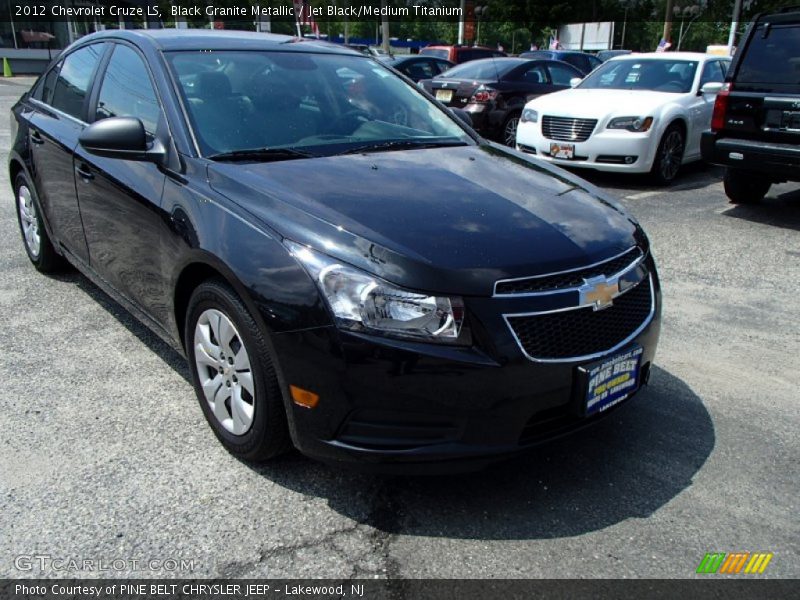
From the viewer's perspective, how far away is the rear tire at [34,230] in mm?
4863

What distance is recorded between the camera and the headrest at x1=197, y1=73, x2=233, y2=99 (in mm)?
3367

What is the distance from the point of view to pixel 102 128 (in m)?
3.17

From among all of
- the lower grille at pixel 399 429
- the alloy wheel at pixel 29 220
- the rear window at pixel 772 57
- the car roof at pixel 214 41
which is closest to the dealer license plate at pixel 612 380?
the lower grille at pixel 399 429

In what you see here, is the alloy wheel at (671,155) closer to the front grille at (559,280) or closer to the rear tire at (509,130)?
the rear tire at (509,130)

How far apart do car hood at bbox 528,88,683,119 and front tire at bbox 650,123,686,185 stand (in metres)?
0.38

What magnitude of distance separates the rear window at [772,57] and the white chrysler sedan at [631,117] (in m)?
0.77

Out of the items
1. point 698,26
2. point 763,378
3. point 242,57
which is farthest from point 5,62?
point 698,26

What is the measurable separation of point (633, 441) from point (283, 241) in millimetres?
1802

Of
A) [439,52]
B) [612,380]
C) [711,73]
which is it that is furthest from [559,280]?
[439,52]

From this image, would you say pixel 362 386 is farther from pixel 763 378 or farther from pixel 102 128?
pixel 763 378

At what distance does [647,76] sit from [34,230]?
7794 millimetres

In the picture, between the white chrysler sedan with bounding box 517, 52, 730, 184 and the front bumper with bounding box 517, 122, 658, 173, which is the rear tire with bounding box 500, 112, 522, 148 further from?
the front bumper with bounding box 517, 122, 658, 173

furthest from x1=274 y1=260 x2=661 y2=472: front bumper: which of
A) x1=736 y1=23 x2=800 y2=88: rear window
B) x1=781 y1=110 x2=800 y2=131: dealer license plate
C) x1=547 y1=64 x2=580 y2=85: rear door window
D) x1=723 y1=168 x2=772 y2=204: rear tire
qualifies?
x1=547 y1=64 x2=580 y2=85: rear door window

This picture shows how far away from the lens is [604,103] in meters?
8.66
